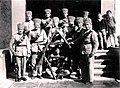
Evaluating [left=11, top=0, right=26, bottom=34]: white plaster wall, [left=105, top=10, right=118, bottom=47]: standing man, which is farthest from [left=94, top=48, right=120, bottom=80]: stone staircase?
[left=11, top=0, right=26, bottom=34]: white plaster wall

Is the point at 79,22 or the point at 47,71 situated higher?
the point at 79,22

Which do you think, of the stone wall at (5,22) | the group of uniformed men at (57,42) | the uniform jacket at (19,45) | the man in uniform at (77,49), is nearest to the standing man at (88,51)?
the group of uniformed men at (57,42)

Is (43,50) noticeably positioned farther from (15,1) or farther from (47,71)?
(15,1)

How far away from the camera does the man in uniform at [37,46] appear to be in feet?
36.4

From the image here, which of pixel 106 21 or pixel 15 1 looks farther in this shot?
pixel 15 1

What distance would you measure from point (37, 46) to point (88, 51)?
2.10m

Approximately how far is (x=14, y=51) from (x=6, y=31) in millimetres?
6332

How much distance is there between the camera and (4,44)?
16.8 m

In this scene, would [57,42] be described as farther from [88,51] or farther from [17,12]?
[17,12]

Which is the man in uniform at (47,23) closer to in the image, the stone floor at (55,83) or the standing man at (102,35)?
the stone floor at (55,83)

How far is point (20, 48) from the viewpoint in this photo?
35.3 feet

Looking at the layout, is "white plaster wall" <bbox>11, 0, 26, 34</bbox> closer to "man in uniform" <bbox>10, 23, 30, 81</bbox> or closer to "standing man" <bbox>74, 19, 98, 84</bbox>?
"man in uniform" <bbox>10, 23, 30, 81</bbox>

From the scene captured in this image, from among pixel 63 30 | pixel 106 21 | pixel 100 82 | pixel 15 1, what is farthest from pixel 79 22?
pixel 15 1

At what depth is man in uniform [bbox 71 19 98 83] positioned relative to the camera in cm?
1023
